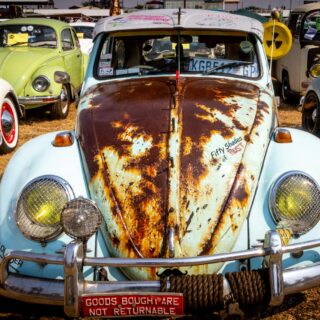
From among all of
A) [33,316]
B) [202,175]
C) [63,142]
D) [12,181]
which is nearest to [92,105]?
[63,142]

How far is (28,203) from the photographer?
2857 mm

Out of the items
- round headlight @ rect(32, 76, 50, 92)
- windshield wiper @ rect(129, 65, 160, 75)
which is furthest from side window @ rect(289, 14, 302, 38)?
windshield wiper @ rect(129, 65, 160, 75)

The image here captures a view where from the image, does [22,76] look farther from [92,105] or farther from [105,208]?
[105,208]

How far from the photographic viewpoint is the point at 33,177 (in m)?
3.02

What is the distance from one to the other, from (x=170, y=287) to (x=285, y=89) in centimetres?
877

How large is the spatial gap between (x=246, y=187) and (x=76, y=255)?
103 centimetres

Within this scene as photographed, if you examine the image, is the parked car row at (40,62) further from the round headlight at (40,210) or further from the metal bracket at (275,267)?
the metal bracket at (275,267)

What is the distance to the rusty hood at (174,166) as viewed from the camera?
278 cm

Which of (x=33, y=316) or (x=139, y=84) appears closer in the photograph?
(x=33, y=316)

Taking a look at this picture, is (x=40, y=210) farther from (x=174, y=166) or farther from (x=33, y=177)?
(x=174, y=166)

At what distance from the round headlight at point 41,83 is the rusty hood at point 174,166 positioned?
488cm

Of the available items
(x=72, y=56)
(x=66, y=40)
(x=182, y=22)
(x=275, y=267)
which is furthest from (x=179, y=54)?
(x=66, y=40)

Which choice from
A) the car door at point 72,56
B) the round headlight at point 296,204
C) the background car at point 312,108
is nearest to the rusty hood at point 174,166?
the round headlight at point 296,204

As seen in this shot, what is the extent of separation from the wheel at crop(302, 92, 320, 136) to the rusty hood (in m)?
3.08
